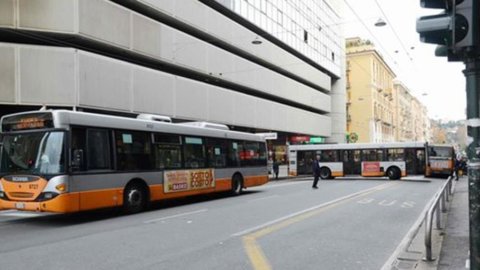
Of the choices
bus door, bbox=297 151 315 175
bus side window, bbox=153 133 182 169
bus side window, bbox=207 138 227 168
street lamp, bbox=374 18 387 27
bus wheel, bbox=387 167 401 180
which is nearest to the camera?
bus side window, bbox=153 133 182 169

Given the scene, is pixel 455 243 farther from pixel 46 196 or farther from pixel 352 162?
pixel 352 162

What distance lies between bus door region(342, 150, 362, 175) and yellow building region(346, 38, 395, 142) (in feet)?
136

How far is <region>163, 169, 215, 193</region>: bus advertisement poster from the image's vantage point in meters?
16.2

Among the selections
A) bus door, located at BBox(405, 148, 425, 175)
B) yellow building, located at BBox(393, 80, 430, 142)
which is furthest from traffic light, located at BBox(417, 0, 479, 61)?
yellow building, located at BBox(393, 80, 430, 142)

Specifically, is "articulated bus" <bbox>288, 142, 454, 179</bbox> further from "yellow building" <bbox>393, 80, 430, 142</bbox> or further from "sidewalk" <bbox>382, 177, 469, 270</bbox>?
"yellow building" <bbox>393, 80, 430, 142</bbox>

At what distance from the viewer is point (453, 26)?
4.58 m

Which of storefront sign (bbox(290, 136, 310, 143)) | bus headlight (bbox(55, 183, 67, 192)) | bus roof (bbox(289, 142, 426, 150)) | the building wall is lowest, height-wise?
bus headlight (bbox(55, 183, 67, 192))

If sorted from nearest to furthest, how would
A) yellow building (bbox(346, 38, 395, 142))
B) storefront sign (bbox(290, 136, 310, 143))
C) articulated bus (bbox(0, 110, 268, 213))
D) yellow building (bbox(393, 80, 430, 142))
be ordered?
articulated bus (bbox(0, 110, 268, 213)) → storefront sign (bbox(290, 136, 310, 143)) → yellow building (bbox(346, 38, 395, 142)) → yellow building (bbox(393, 80, 430, 142))

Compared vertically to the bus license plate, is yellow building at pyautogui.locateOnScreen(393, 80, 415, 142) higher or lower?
higher

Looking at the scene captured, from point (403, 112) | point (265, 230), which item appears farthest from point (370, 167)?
point (403, 112)

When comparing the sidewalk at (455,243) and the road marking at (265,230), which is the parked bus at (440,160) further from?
the sidewalk at (455,243)

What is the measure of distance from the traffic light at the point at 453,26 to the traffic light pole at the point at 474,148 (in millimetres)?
208

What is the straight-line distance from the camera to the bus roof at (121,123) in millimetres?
12320

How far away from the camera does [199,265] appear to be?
7355 mm
